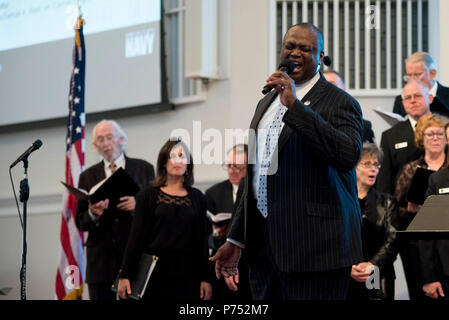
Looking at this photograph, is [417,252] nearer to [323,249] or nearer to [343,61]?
[323,249]

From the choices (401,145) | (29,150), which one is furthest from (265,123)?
(401,145)

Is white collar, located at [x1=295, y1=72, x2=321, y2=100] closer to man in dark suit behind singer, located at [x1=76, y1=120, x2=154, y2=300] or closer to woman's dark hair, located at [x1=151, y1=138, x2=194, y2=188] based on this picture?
woman's dark hair, located at [x1=151, y1=138, x2=194, y2=188]

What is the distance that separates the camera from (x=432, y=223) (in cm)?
287

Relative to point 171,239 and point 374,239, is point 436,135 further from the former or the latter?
point 171,239

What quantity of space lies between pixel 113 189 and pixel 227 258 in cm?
251

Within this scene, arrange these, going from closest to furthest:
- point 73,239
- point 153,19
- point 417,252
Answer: point 417,252 → point 73,239 → point 153,19

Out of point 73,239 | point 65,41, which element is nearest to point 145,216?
point 73,239

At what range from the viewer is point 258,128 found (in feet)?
10.2

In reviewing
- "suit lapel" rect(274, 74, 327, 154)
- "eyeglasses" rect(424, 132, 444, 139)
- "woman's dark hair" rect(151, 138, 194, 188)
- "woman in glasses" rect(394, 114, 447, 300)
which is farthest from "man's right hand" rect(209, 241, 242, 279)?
"eyeglasses" rect(424, 132, 444, 139)

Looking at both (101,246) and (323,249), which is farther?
(101,246)

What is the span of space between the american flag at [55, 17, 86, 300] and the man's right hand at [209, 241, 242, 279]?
325cm

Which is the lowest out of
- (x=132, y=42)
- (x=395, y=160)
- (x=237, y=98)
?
(x=395, y=160)

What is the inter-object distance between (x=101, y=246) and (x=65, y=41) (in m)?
3.63

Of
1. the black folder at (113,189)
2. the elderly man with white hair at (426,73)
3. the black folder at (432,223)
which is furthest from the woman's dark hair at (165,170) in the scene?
the black folder at (432,223)
